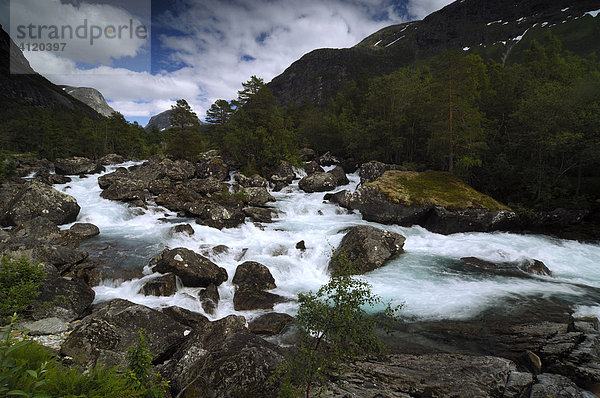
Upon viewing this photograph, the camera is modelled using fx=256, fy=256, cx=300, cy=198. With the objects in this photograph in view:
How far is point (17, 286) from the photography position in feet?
29.6

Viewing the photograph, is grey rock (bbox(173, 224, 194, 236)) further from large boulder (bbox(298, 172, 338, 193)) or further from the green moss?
large boulder (bbox(298, 172, 338, 193))

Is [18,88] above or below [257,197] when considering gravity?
above

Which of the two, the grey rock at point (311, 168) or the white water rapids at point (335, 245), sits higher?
the grey rock at point (311, 168)

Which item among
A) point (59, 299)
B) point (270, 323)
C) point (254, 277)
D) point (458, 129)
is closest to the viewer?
point (59, 299)

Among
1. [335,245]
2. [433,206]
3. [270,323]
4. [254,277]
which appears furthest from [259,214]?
[433,206]

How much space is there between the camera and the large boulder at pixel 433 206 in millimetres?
22734

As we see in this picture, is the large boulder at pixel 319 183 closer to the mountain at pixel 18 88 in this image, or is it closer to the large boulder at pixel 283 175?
the large boulder at pixel 283 175

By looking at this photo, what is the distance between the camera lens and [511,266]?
16.7 m

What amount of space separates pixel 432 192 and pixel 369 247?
12152 millimetres

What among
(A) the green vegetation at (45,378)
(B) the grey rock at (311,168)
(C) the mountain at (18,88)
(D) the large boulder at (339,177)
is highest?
(C) the mountain at (18,88)

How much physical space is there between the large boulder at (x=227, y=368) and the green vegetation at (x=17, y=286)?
5.91 metres

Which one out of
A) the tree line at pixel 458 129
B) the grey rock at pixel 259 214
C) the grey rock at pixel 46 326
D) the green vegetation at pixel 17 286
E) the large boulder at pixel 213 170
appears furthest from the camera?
the large boulder at pixel 213 170

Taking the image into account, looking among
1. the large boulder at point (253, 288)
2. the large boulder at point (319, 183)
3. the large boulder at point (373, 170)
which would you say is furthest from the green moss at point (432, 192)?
the large boulder at point (253, 288)

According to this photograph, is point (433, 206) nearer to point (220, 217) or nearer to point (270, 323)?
point (270, 323)
